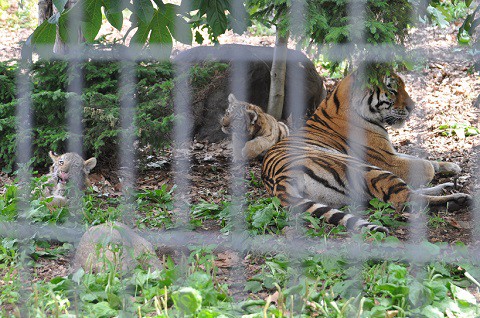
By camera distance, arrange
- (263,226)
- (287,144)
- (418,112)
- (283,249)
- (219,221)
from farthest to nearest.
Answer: (418,112) → (287,144) → (219,221) → (263,226) → (283,249)

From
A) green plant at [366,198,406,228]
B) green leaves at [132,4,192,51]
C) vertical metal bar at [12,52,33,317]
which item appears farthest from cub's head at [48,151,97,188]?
green plant at [366,198,406,228]

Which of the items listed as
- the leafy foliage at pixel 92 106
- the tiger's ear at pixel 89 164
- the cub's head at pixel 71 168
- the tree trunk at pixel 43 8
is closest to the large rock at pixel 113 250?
the cub's head at pixel 71 168

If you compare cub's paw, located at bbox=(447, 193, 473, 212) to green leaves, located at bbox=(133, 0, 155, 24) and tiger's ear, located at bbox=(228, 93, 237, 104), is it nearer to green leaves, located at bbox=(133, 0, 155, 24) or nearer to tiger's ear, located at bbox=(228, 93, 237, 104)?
tiger's ear, located at bbox=(228, 93, 237, 104)

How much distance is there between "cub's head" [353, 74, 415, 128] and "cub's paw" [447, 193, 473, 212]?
76 centimetres

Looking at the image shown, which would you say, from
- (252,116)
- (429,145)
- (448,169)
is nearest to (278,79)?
(252,116)

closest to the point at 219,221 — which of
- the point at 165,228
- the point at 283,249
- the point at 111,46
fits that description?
the point at 165,228

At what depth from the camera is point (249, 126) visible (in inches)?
170

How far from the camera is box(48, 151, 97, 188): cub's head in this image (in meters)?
3.40

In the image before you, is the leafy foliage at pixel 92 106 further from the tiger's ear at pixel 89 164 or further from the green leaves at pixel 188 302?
the green leaves at pixel 188 302

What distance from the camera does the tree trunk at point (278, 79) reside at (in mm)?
4148

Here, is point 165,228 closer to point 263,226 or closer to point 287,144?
point 263,226

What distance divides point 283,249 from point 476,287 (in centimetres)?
70

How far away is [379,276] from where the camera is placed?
2207 millimetres

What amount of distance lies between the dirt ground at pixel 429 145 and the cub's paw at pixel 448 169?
47 mm
